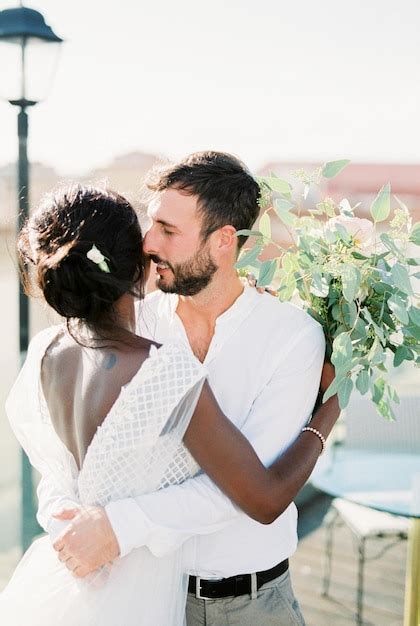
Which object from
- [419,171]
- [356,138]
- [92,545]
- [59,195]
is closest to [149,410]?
[92,545]

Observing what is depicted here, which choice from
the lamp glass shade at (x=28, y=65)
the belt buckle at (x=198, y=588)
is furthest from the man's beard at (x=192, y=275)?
the lamp glass shade at (x=28, y=65)

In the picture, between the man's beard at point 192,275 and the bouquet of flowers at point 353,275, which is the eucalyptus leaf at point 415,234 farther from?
the man's beard at point 192,275

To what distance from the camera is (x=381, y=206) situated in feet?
5.26

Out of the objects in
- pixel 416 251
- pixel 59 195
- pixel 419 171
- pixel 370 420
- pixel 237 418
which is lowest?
pixel 419 171

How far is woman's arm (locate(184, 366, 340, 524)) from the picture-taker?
1390mm

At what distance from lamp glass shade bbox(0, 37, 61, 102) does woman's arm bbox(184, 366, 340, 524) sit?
1.94m

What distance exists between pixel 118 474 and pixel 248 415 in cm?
35

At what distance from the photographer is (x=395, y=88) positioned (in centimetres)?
798

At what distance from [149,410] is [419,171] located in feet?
34.6

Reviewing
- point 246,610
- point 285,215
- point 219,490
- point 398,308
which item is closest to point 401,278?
point 398,308

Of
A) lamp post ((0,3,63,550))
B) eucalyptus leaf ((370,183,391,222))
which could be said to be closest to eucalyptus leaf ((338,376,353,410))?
eucalyptus leaf ((370,183,391,222))

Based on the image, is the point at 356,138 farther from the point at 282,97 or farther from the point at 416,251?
the point at 416,251

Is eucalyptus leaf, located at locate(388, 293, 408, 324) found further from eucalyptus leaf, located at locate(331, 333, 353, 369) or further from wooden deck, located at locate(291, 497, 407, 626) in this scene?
wooden deck, located at locate(291, 497, 407, 626)

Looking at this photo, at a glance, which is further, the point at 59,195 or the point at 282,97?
the point at 282,97
